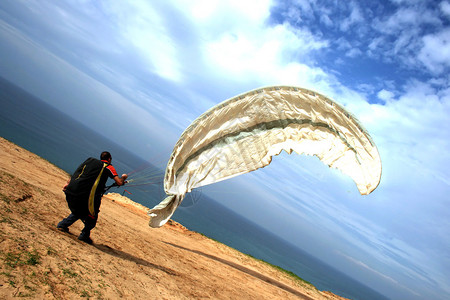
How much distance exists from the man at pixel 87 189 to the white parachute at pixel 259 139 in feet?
5.29

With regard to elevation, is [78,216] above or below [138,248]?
above

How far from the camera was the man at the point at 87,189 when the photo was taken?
226 inches

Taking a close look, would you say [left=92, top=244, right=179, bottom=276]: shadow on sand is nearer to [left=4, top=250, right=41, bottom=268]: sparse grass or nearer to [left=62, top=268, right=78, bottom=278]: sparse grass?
[left=62, top=268, right=78, bottom=278]: sparse grass

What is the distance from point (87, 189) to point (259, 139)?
4494 millimetres

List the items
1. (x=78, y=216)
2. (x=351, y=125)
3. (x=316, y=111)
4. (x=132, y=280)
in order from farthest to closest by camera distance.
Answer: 1. (x=316, y=111)
2. (x=351, y=125)
3. (x=78, y=216)
4. (x=132, y=280)

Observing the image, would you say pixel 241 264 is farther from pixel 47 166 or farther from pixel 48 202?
pixel 47 166

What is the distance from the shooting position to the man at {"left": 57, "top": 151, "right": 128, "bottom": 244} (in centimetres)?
574

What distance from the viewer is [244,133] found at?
7.98 meters

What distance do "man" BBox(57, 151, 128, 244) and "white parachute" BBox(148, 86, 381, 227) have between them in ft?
5.29

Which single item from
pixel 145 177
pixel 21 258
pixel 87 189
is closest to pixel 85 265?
Answer: pixel 21 258

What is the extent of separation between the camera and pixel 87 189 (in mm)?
5793

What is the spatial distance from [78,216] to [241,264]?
885 cm

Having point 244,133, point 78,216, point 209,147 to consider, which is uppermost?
point 244,133

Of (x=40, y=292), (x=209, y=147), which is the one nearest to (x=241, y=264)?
(x=209, y=147)
